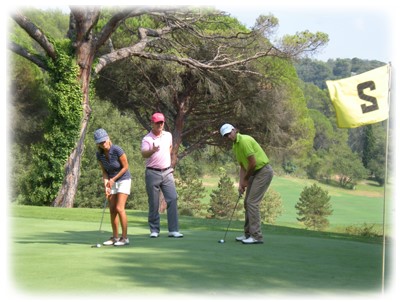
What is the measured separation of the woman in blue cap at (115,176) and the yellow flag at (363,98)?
4.48 metres

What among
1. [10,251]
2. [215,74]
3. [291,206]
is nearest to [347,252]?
[10,251]

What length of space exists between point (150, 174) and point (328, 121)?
124 meters

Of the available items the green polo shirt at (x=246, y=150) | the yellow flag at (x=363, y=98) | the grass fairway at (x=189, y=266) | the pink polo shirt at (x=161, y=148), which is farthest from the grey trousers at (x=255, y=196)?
the yellow flag at (x=363, y=98)

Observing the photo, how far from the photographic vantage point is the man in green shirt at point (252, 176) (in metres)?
12.6

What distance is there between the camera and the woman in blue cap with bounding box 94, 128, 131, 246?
11.9 metres

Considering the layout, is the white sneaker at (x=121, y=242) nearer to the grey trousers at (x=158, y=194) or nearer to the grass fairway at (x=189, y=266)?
the grass fairway at (x=189, y=266)

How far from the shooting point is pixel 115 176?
39.3ft

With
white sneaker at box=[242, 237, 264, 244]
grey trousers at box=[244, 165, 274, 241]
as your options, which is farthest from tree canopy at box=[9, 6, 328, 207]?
white sneaker at box=[242, 237, 264, 244]

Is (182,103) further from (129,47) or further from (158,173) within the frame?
(158,173)

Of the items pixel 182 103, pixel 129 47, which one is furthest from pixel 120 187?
pixel 182 103

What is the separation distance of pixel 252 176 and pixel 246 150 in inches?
19.7

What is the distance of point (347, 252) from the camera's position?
1177 centimetres

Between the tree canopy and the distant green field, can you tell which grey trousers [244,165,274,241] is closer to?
the distant green field

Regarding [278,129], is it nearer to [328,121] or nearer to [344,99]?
[344,99]
